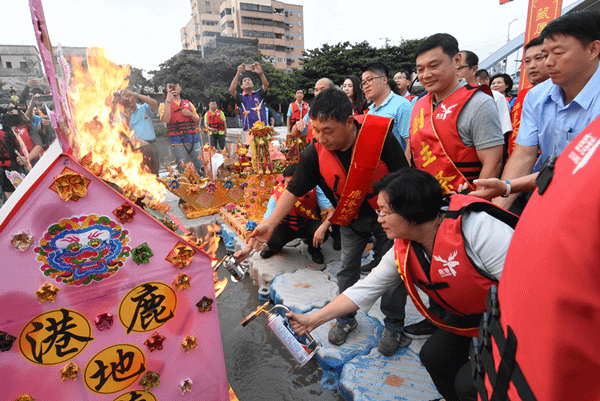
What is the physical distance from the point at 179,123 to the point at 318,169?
503 centimetres

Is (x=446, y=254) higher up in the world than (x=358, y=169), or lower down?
lower down

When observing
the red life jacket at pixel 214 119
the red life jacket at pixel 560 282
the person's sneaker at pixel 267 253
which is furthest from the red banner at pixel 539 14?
the red life jacket at pixel 560 282

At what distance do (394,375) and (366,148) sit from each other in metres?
1.62

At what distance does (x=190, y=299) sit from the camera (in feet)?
5.75

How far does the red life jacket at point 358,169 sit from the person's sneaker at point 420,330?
105 centimetres

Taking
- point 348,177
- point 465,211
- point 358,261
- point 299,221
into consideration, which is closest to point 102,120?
point 348,177

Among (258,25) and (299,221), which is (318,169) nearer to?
(299,221)

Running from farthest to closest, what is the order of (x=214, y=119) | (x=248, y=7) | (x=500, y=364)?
(x=248, y=7), (x=214, y=119), (x=500, y=364)

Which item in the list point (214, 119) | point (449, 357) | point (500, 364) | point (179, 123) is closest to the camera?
point (500, 364)

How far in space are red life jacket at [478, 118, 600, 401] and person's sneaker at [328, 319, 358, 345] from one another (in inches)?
73.7

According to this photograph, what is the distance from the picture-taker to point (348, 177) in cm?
228

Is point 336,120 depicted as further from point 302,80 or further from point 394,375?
point 302,80

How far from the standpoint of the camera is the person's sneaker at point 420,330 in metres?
2.57

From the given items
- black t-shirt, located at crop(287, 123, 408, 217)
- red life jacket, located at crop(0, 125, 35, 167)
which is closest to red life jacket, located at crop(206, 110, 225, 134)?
red life jacket, located at crop(0, 125, 35, 167)
